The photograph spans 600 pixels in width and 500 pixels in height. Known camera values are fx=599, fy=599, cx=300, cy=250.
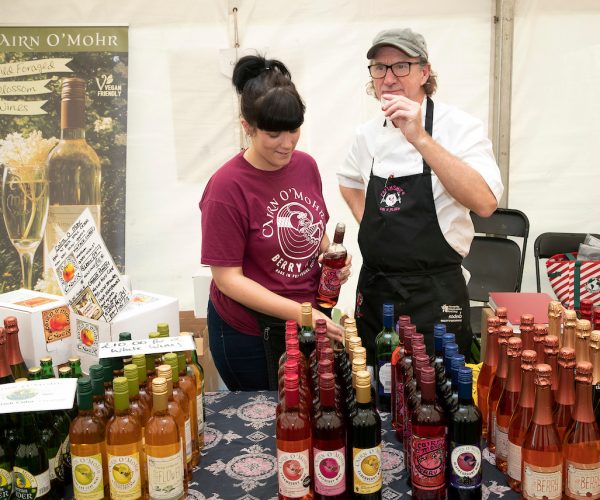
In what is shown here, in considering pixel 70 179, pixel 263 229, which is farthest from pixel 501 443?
pixel 70 179

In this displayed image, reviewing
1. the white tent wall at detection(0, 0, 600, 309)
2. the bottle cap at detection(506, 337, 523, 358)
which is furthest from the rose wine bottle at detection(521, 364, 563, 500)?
the white tent wall at detection(0, 0, 600, 309)

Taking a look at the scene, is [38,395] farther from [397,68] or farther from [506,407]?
[397,68]

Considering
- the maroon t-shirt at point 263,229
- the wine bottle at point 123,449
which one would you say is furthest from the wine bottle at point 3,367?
the maroon t-shirt at point 263,229

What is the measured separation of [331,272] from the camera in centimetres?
187

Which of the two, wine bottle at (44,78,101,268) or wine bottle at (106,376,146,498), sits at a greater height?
wine bottle at (44,78,101,268)

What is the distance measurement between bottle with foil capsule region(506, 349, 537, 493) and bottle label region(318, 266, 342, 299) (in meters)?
0.75

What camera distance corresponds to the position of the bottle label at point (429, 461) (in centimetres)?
112

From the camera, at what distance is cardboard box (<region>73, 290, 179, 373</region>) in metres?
1.66

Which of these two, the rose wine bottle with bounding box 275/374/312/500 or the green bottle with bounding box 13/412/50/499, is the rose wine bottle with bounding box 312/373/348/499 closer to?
the rose wine bottle with bounding box 275/374/312/500

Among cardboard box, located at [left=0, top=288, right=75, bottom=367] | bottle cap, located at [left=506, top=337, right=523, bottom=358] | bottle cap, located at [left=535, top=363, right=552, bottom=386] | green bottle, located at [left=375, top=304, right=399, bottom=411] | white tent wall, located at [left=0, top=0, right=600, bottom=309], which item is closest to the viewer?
bottle cap, located at [left=535, top=363, right=552, bottom=386]

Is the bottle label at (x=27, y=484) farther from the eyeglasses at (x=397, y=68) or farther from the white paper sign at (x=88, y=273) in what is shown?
the eyeglasses at (x=397, y=68)

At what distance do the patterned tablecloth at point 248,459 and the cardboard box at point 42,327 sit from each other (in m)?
0.46

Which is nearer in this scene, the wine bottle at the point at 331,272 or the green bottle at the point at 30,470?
the green bottle at the point at 30,470

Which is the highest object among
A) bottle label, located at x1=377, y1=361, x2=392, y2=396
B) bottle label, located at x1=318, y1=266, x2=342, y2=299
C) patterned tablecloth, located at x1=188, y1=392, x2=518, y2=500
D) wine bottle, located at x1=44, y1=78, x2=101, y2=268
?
wine bottle, located at x1=44, y1=78, x2=101, y2=268
